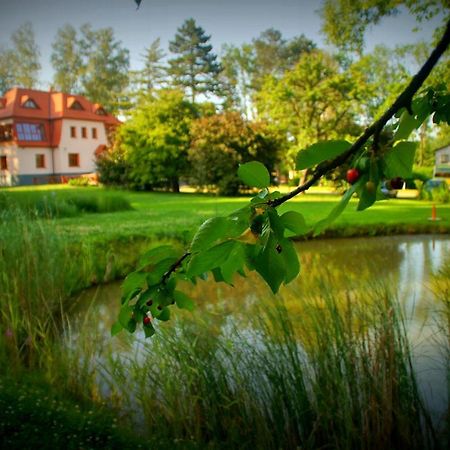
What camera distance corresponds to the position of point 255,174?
49 cm

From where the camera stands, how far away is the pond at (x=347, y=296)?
222 cm

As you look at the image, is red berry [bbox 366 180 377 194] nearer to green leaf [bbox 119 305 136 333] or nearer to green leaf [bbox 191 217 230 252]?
green leaf [bbox 191 217 230 252]

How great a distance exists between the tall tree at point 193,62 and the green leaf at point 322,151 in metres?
20.9

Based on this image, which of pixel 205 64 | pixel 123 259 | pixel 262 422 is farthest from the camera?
pixel 205 64

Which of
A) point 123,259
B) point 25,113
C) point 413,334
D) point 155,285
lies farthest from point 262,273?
point 25,113

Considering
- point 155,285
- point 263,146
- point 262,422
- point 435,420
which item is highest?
point 263,146

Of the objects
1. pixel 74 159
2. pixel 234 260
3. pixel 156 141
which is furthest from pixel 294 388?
pixel 74 159

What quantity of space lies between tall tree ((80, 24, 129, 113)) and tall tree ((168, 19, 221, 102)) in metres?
3.06

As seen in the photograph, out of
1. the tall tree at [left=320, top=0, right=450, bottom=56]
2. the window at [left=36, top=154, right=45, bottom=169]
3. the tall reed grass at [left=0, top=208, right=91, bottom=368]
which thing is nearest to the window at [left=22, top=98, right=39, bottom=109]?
the window at [left=36, top=154, right=45, bottom=169]

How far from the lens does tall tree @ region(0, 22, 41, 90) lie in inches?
704

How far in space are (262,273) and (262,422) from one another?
5.09 ft

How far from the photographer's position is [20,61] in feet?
61.5

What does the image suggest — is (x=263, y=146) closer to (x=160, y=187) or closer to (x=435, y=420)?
(x=160, y=187)

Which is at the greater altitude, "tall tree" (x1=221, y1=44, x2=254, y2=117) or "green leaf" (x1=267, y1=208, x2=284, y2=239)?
"tall tree" (x1=221, y1=44, x2=254, y2=117)
